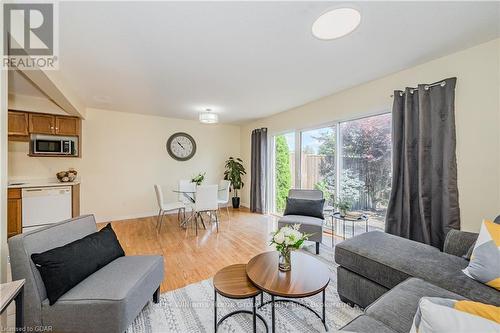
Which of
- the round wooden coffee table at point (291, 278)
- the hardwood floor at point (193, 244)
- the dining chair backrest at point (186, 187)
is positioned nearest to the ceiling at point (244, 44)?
the round wooden coffee table at point (291, 278)

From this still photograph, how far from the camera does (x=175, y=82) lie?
9.75 feet

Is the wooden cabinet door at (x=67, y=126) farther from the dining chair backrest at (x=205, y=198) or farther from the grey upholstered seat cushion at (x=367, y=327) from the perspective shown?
the grey upholstered seat cushion at (x=367, y=327)

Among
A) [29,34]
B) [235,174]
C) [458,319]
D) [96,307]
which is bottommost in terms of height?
[96,307]

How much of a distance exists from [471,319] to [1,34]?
2.75m

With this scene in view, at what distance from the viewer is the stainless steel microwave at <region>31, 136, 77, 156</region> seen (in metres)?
3.69

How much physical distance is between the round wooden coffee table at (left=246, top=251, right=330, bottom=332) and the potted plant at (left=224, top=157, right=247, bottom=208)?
3961 millimetres

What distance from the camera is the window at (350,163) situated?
9.73ft

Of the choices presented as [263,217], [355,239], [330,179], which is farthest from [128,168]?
[355,239]

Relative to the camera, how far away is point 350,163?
339cm

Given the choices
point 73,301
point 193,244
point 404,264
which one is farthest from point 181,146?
point 404,264

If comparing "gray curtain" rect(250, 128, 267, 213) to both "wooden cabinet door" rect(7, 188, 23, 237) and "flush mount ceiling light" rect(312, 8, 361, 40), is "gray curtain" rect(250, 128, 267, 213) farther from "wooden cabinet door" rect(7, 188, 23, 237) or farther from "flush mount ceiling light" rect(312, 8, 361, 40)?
"wooden cabinet door" rect(7, 188, 23, 237)

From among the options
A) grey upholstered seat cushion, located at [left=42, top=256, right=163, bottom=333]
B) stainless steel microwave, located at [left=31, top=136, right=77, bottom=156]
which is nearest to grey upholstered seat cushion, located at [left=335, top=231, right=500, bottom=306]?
grey upholstered seat cushion, located at [left=42, top=256, right=163, bottom=333]

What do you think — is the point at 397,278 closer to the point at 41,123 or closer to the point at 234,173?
the point at 234,173

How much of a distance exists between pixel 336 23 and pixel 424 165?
1845mm
